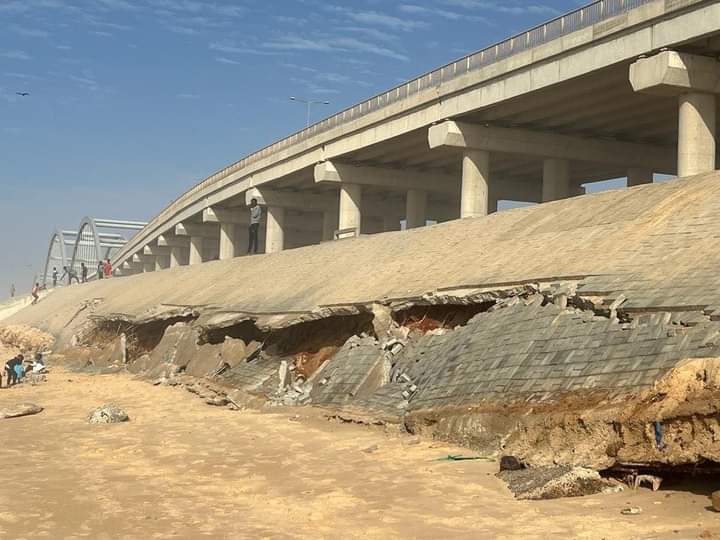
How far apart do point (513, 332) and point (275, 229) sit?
1658 inches

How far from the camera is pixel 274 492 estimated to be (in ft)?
43.1

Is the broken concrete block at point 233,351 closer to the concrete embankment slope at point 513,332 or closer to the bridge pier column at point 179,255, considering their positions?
the concrete embankment slope at point 513,332

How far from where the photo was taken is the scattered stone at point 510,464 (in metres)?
13.0

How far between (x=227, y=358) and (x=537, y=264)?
1186 centimetres

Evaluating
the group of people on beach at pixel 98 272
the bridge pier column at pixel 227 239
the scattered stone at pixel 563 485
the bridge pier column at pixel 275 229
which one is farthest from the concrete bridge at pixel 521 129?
the group of people on beach at pixel 98 272

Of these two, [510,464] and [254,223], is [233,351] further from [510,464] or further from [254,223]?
[510,464]

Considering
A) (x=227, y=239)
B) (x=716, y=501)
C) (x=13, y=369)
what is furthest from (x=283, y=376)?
(x=227, y=239)

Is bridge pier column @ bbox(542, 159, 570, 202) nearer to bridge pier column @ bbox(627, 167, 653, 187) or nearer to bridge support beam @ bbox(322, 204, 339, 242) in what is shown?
bridge pier column @ bbox(627, 167, 653, 187)

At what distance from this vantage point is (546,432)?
13.3 metres

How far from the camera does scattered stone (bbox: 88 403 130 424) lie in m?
20.7

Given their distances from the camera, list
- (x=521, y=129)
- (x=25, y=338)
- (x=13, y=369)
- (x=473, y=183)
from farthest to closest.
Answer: (x=25, y=338), (x=521, y=129), (x=473, y=183), (x=13, y=369)

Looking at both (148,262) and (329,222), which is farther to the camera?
(148,262)

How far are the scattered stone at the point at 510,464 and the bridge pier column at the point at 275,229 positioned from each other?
1740 inches

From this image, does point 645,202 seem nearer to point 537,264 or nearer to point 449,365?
point 537,264
